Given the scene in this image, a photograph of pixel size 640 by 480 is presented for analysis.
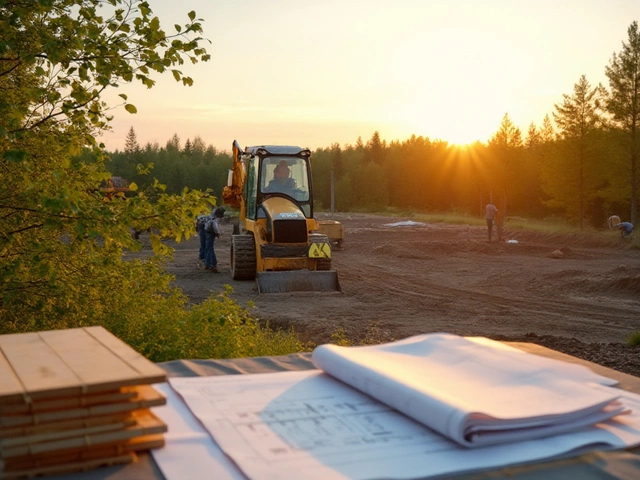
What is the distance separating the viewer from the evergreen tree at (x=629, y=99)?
32.2 m

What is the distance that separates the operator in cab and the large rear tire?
3.81ft

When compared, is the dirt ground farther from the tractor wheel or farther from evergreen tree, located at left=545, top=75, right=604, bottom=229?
evergreen tree, located at left=545, top=75, right=604, bottom=229

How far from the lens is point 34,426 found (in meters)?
1.67

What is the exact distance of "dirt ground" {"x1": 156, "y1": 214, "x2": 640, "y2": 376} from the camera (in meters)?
10.1

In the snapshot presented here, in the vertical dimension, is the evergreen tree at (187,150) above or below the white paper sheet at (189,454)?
above

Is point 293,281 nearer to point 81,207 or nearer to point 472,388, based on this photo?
point 81,207

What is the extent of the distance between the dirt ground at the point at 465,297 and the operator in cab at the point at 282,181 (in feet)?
6.97

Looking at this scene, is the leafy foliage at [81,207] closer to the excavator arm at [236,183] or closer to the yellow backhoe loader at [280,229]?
the yellow backhoe loader at [280,229]

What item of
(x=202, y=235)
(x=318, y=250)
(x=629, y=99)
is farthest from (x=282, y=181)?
(x=629, y=99)

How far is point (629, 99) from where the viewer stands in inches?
1277

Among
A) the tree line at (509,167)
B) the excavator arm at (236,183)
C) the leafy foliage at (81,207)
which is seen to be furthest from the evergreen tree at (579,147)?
the leafy foliage at (81,207)

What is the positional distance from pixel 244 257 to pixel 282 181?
1.85 meters

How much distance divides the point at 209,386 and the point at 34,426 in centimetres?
84

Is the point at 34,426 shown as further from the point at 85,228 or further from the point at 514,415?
the point at 85,228
